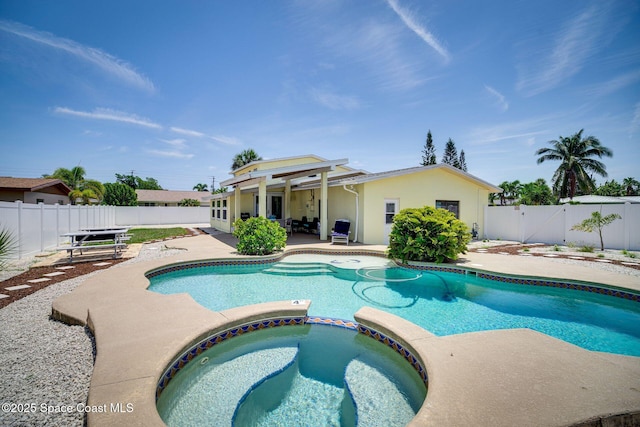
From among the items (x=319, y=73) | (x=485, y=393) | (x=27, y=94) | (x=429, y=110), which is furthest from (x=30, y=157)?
(x=485, y=393)

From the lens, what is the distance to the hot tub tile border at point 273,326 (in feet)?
10.6

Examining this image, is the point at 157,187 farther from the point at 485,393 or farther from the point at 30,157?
the point at 485,393

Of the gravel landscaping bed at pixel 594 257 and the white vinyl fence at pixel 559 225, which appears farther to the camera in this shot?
the white vinyl fence at pixel 559 225

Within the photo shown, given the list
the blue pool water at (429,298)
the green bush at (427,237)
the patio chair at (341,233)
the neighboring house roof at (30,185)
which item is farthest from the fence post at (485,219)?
Answer: the neighboring house roof at (30,185)

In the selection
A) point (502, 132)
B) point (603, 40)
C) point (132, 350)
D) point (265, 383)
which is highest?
point (603, 40)

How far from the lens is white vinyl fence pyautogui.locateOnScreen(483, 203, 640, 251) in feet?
39.8

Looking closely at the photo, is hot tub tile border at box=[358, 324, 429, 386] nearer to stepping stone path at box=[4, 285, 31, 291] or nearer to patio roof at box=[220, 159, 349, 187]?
stepping stone path at box=[4, 285, 31, 291]

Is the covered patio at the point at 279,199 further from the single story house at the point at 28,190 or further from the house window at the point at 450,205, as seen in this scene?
the single story house at the point at 28,190

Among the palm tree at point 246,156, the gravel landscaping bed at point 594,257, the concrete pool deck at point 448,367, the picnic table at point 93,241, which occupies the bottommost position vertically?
the gravel landscaping bed at point 594,257

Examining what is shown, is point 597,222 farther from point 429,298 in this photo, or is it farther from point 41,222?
point 41,222

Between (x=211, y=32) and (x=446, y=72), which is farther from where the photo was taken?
(x=446, y=72)

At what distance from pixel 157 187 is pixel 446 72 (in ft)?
245

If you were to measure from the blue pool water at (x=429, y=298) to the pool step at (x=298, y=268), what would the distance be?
0.03 m

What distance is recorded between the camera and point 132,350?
3.38m
